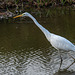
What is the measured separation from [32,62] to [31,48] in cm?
108

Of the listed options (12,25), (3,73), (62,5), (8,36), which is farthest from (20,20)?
(3,73)

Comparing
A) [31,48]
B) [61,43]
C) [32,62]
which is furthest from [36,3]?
[61,43]

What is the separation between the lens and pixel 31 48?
22.2 ft

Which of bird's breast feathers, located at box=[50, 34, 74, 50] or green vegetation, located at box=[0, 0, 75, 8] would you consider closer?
bird's breast feathers, located at box=[50, 34, 74, 50]

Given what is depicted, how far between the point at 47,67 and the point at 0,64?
1.37 metres

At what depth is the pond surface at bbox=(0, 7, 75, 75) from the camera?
5.37 metres

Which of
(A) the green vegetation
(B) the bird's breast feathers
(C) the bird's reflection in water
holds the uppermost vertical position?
(A) the green vegetation

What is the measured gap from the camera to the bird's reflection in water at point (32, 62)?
5258mm

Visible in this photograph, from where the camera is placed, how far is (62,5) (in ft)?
45.9

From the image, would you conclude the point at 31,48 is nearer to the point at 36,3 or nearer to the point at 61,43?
the point at 61,43

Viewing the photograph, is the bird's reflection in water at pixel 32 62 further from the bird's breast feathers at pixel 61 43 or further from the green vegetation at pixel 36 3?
the green vegetation at pixel 36 3

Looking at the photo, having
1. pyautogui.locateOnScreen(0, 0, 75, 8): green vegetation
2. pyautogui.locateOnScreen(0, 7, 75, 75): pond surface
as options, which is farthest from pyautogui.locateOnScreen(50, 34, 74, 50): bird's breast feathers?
pyautogui.locateOnScreen(0, 0, 75, 8): green vegetation

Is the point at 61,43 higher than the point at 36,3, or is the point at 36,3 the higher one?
the point at 36,3

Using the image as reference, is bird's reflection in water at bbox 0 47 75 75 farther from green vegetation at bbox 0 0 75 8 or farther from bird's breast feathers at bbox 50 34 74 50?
green vegetation at bbox 0 0 75 8
